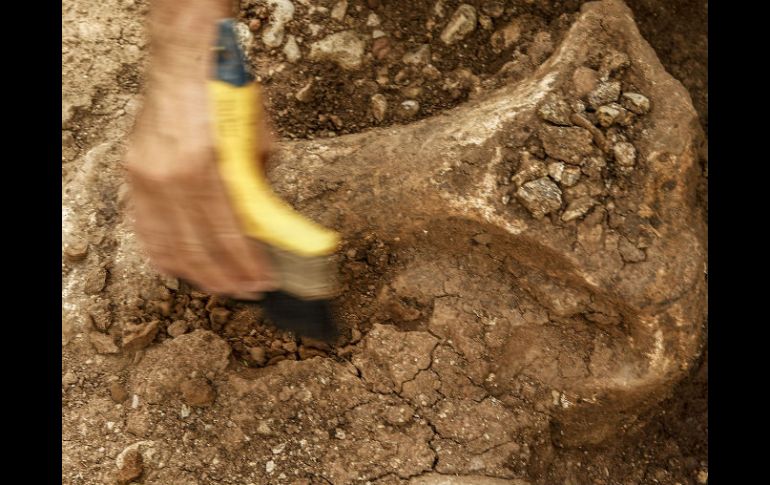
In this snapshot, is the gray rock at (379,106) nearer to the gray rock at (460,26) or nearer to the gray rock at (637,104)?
the gray rock at (460,26)

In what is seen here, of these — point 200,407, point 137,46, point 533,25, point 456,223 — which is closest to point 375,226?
point 456,223

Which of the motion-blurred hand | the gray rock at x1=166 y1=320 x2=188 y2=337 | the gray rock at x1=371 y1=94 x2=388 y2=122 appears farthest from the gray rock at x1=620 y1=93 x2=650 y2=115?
the gray rock at x1=166 y1=320 x2=188 y2=337

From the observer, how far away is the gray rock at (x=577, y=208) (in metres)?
1.68

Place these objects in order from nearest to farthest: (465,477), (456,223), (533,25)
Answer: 1. (465,477)
2. (456,223)
3. (533,25)

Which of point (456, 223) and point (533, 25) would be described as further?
point (533, 25)

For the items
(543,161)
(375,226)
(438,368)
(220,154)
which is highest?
(220,154)

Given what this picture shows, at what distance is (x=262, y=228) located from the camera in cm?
110

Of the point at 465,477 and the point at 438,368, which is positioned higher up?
the point at 438,368

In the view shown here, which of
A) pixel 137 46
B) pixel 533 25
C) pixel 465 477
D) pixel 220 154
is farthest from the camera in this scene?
pixel 137 46

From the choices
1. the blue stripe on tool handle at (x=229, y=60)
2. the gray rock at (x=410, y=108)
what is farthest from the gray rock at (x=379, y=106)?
the blue stripe on tool handle at (x=229, y=60)

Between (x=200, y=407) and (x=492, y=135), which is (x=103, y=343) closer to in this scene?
(x=200, y=407)

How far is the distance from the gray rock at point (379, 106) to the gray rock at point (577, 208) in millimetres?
596

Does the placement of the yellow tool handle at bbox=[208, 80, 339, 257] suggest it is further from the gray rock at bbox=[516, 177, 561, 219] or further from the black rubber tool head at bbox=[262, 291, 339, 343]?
the gray rock at bbox=[516, 177, 561, 219]

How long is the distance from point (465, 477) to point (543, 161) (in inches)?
29.4
